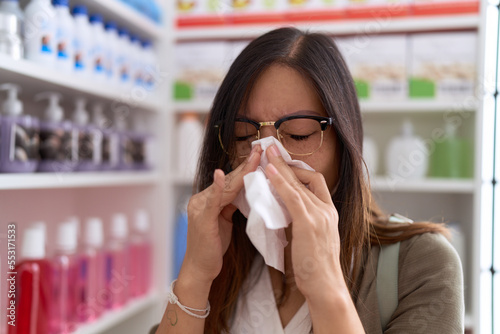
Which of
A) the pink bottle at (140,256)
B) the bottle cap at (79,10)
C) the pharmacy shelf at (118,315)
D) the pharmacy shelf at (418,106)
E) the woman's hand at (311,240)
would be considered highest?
the bottle cap at (79,10)

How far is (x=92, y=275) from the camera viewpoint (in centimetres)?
144

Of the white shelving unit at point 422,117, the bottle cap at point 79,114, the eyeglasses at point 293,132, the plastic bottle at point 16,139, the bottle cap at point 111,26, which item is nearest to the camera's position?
the eyeglasses at point 293,132

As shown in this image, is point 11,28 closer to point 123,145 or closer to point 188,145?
point 123,145

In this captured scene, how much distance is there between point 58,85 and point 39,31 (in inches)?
6.4

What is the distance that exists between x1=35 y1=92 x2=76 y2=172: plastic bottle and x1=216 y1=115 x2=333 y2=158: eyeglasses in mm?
593

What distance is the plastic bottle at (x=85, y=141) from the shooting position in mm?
1356

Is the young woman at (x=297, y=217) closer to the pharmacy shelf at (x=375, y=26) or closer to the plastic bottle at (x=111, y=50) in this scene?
the plastic bottle at (x=111, y=50)

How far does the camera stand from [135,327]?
185cm

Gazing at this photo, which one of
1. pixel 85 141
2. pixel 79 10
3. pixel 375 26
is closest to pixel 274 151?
pixel 85 141

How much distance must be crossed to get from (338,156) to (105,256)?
0.96m

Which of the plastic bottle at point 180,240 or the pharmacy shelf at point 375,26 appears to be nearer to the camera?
the pharmacy shelf at point 375,26

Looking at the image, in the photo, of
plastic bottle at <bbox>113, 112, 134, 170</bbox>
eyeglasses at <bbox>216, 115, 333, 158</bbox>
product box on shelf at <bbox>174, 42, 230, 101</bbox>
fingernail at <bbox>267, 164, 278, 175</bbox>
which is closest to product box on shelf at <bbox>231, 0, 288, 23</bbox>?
product box on shelf at <bbox>174, 42, 230, 101</bbox>

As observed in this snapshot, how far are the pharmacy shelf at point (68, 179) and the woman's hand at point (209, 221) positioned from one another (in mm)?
487

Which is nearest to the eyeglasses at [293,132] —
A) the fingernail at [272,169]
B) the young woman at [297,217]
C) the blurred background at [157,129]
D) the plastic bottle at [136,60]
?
the young woman at [297,217]
